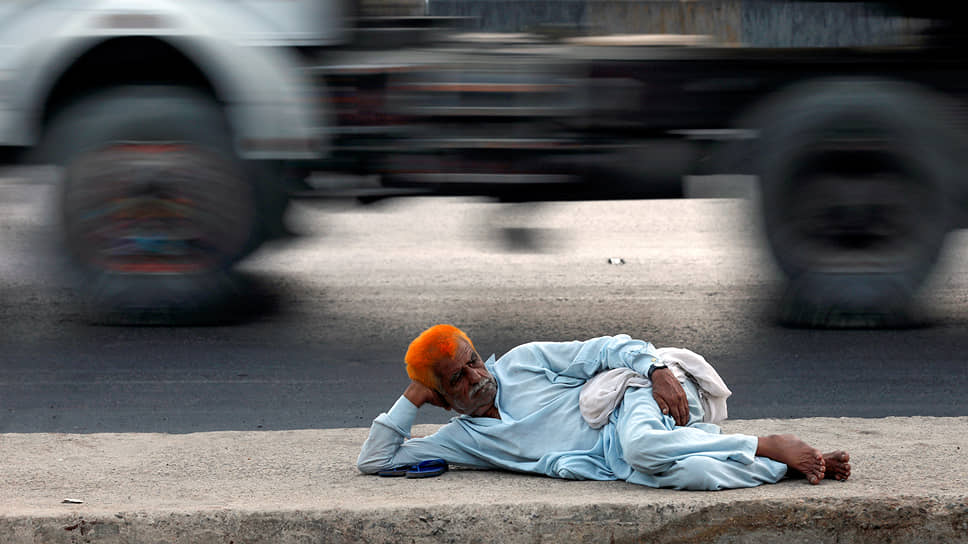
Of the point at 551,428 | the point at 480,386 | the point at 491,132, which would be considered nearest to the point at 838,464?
the point at 551,428

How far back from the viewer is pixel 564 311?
7.64 metres

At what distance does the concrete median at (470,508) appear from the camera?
332cm

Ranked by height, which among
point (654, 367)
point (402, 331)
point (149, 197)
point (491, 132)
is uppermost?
point (491, 132)

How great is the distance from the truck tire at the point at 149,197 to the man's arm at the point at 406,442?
3536mm

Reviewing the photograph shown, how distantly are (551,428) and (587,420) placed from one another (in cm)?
13

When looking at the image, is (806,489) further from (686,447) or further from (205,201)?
(205,201)

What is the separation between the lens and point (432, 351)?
3.66 m

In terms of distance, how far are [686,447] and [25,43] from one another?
4930 millimetres

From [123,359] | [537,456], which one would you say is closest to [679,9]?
[123,359]

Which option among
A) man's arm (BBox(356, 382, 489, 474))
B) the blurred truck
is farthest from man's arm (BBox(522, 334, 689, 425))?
the blurred truck

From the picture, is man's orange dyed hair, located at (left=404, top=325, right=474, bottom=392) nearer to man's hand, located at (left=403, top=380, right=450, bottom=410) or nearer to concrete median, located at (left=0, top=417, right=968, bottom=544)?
man's hand, located at (left=403, top=380, right=450, bottom=410)

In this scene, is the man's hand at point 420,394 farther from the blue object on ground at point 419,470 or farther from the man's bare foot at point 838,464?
the man's bare foot at point 838,464

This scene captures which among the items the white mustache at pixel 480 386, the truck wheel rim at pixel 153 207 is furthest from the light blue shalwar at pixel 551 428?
the truck wheel rim at pixel 153 207

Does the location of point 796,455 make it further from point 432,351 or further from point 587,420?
point 432,351
